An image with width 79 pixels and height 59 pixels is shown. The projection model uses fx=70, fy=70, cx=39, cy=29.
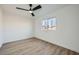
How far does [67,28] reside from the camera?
269 cm

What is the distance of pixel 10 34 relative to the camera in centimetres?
407

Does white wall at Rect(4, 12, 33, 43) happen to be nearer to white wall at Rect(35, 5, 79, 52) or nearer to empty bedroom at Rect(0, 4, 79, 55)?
empty bedroom at Rect(0, 4, 79, 55)

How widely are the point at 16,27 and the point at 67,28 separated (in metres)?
2.90

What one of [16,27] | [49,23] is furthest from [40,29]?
[16,27]

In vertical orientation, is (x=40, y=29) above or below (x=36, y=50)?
above

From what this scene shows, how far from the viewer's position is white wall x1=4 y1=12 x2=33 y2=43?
12.7 feet

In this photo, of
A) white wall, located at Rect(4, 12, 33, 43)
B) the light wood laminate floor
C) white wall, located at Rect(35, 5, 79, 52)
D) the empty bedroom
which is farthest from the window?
white wall, located at Rect(4, 12, 33, 43)

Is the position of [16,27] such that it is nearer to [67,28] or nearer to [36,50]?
[36,50]

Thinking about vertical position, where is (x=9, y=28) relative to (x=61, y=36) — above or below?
above

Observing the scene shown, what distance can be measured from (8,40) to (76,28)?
11.4 feet

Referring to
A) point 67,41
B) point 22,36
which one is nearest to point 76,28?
point 67,41
